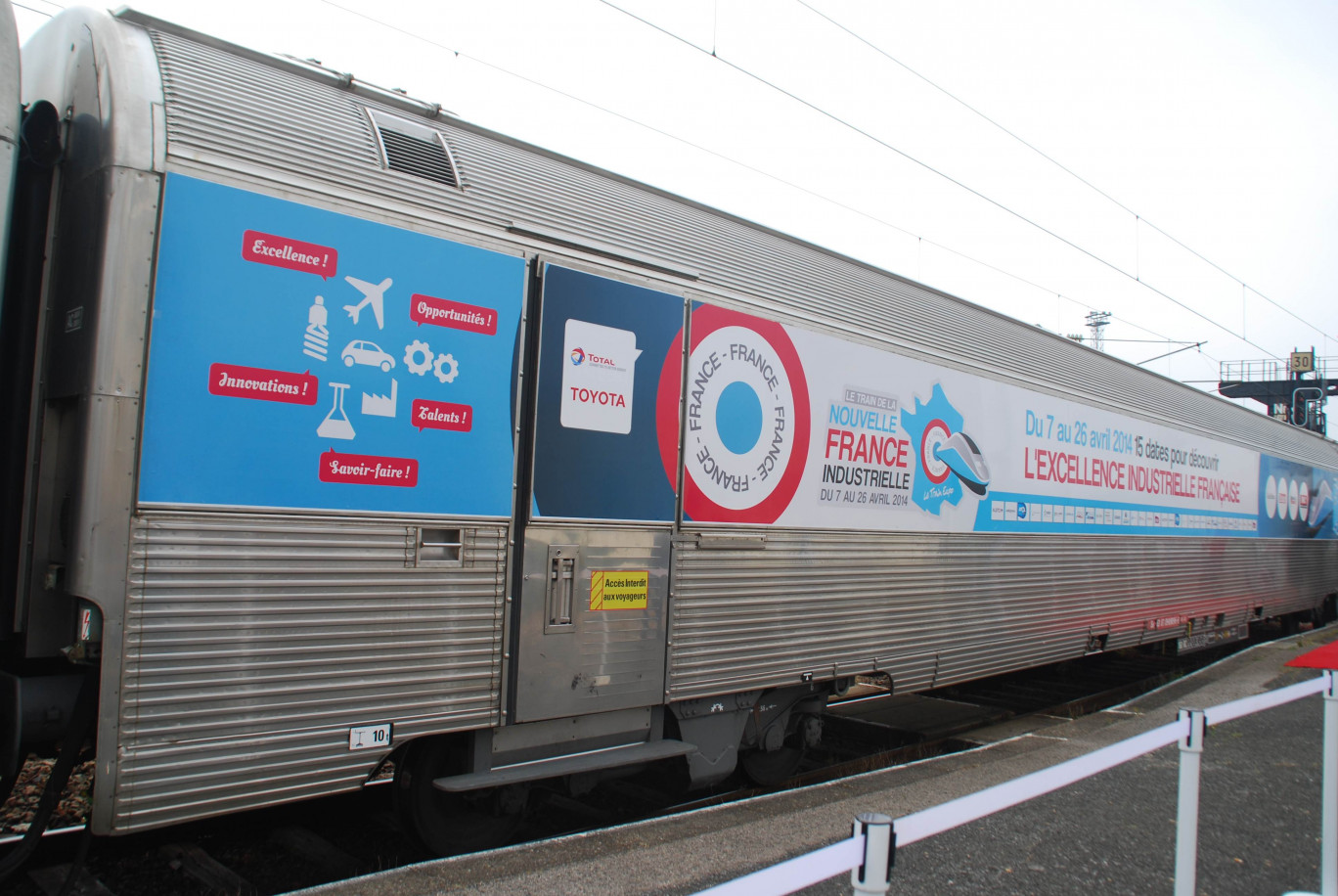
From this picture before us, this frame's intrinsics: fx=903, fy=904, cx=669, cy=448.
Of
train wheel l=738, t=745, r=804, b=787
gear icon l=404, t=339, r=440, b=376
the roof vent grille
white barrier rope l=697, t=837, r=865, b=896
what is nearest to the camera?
white barrier rope l=697, t=837, r=865, b=896

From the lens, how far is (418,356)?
148 inches

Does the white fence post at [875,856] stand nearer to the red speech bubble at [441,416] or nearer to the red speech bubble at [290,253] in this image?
the red speech bubble at [441,416]

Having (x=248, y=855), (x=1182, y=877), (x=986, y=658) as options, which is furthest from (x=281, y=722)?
(x=986, y=658)

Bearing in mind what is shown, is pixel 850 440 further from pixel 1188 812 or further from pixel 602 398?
pixel 1188 812

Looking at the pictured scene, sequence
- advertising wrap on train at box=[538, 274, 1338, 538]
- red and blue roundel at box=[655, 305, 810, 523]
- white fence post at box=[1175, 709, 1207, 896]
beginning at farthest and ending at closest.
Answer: red and blue roundel at box=[655, 305, 810, 523]
advertising wrap on train at box=[538, 274, 1338, 538]
white fence post at box=[1175, 709, 1207, 896]

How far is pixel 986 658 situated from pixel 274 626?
18.1 feet

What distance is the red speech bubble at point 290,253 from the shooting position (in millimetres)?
3363

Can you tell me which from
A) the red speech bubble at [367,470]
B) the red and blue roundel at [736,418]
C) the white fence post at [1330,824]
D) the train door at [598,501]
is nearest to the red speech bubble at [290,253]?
the red speech bubble at [367,470]

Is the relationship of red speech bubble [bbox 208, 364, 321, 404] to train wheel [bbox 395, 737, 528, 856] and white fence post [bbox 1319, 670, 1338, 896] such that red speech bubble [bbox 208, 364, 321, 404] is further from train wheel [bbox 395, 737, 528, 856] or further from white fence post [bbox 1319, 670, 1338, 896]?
white fence post [bbox 1319, 670, 1338, 896]

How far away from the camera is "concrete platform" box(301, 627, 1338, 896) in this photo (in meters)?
3.49

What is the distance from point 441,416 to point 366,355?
397 mm

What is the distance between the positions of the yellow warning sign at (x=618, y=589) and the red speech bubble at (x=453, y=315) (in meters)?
1.29

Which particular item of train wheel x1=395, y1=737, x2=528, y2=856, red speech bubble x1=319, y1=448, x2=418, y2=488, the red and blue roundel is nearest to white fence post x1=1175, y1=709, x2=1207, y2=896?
the red and blue roundel

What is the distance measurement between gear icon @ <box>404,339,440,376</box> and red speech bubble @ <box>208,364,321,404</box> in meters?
0.39
